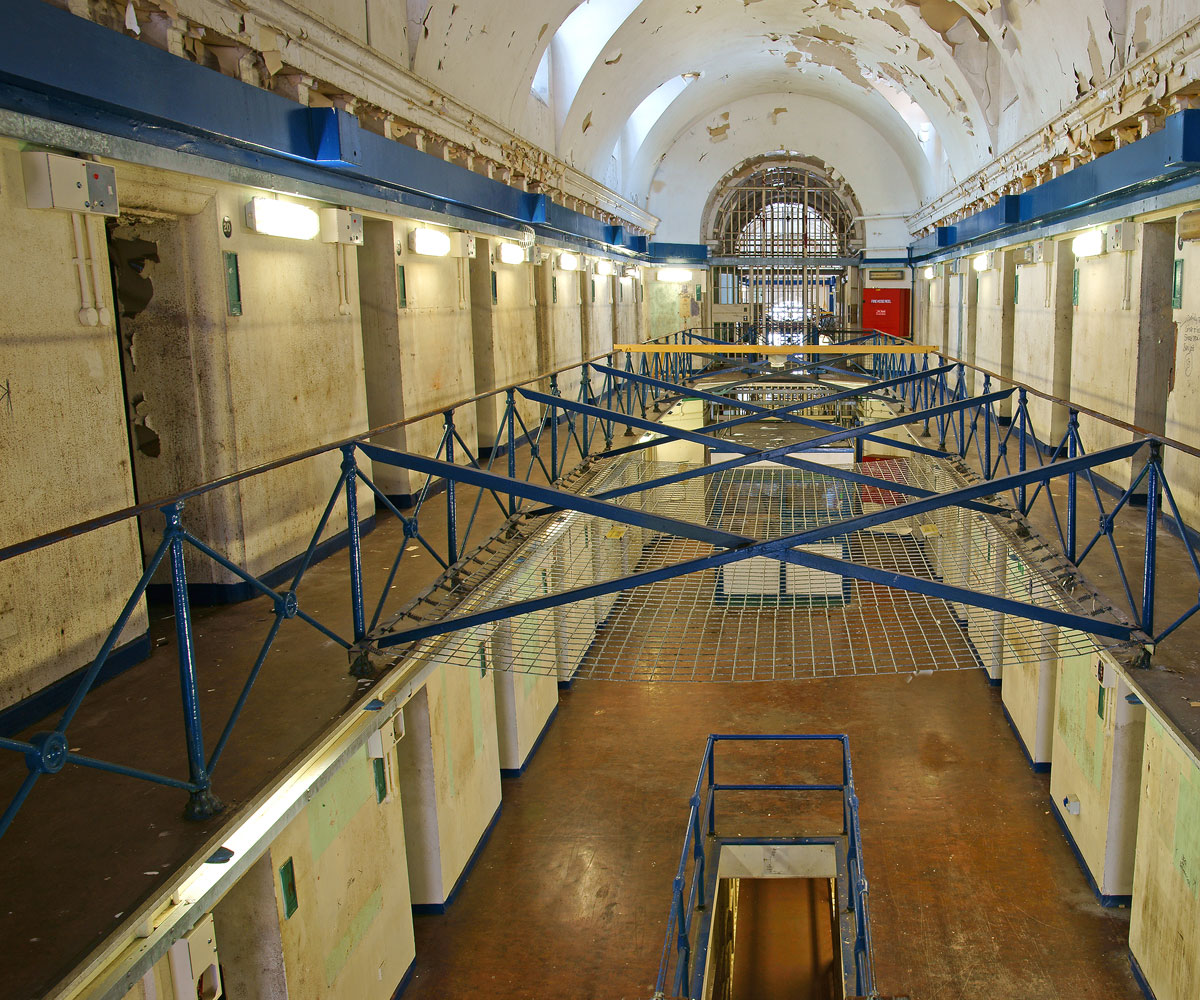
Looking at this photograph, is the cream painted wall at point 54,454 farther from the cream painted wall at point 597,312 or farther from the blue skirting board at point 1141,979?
the cream painted wall at point 597,312

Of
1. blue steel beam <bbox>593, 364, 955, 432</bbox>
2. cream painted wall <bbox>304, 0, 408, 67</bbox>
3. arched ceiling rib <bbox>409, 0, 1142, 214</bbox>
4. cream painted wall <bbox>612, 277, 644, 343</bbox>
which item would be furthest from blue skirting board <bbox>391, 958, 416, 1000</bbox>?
cream painted wall <bbox>612, 277, 644, 343</bbox>

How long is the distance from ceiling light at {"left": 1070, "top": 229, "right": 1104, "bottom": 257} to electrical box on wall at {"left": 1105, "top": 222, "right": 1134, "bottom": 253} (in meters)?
0.28

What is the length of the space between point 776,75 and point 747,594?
471 inches

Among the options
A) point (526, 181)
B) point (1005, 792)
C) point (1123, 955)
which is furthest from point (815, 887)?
point (526, 181)

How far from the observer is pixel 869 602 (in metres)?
9.41

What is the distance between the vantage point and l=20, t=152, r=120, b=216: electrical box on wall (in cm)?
326

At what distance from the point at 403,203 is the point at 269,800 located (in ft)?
15.5

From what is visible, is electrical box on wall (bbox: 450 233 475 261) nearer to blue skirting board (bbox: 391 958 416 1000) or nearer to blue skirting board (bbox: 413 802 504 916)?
blue skirting board (bbox: 413 802 504 916)

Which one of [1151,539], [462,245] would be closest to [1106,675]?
[1151,539]

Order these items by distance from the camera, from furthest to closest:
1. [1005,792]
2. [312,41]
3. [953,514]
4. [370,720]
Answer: [953,514] < [1005,792] < [312,41] < [370,720]

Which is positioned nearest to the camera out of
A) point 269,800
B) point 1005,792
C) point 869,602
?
point 269,800

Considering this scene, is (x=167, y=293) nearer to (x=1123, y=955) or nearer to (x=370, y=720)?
(x=370, y=720)

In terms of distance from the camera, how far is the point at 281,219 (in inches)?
193

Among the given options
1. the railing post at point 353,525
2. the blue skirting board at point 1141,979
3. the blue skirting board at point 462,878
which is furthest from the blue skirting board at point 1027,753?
the railing post at point 353,525
